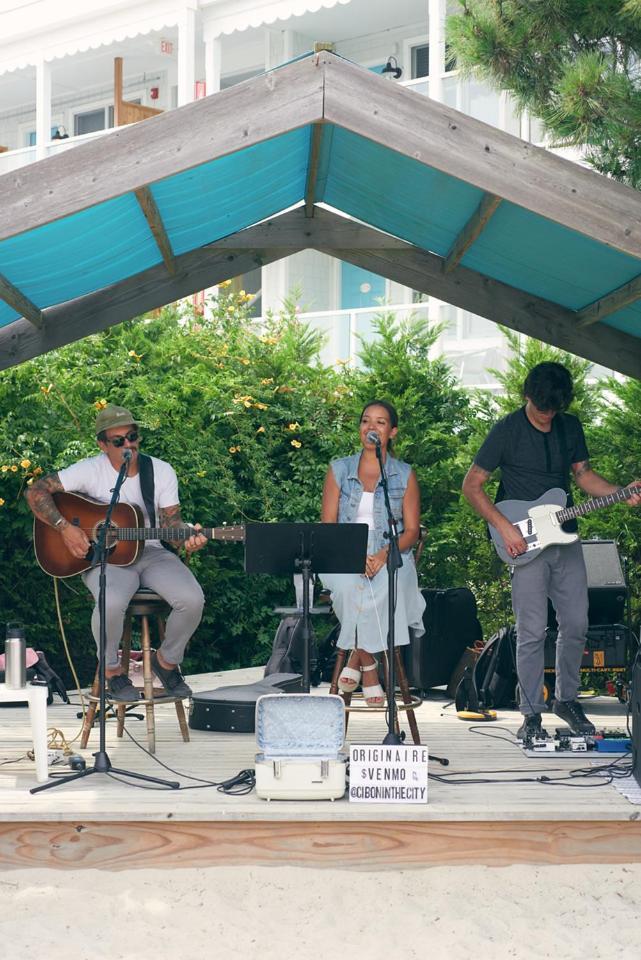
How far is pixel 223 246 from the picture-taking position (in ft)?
20.3

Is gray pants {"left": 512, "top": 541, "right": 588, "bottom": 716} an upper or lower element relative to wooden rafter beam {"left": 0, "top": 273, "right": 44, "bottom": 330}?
lower

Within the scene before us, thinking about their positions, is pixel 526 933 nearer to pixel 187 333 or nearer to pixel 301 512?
pixel 301 512

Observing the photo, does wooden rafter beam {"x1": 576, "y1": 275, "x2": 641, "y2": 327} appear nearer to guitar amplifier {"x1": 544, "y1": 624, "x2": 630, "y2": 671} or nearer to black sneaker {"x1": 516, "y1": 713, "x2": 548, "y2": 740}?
guitar amplifier {"x1": 544, "y1": 624, "x2": 630, "y2": 671}

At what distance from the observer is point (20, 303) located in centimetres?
573

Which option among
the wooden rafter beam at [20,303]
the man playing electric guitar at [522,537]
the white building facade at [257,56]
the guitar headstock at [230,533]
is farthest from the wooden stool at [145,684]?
the white building facade at [257,56]

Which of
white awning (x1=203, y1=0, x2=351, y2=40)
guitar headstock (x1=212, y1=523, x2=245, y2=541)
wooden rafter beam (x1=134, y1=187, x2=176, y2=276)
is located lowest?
guitar headstock (x1=212, y1=523, x2=245, y2=541)

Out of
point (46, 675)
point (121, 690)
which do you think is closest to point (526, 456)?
point (121, 690)

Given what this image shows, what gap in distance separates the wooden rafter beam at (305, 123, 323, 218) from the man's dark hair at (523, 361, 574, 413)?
4.26 feet

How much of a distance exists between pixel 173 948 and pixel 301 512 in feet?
16.5

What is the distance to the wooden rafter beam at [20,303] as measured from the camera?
5.44 metres

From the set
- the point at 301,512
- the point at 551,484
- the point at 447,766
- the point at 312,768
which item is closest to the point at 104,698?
the point at 312,768

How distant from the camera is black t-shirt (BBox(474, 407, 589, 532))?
5.84 meters

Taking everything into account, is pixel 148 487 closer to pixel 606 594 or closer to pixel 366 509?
pixel 366 509

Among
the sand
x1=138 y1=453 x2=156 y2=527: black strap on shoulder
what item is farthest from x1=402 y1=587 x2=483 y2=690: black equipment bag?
the sand
